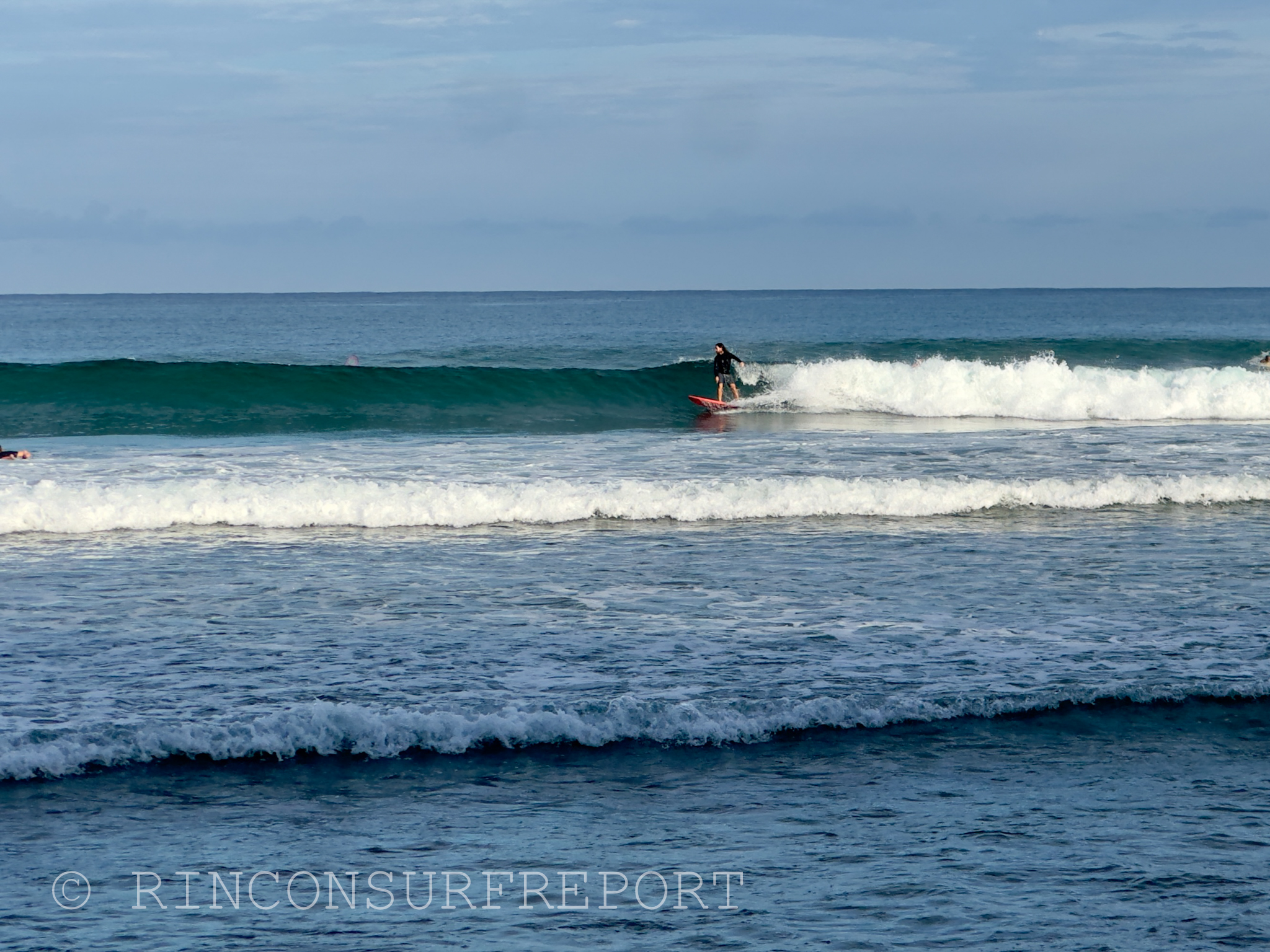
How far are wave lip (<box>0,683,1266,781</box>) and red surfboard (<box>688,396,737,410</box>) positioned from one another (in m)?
25.5

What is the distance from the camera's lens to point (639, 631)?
9.60 m

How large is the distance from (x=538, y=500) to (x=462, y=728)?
829cm

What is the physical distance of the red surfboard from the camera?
33.2 metres

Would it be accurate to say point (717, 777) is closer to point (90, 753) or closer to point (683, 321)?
point (90, 753)

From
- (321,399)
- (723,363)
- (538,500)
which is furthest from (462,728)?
(321,399)

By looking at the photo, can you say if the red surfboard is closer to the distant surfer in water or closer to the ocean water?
the distant surfer in water

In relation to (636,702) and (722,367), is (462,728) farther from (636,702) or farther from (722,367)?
(722,367)

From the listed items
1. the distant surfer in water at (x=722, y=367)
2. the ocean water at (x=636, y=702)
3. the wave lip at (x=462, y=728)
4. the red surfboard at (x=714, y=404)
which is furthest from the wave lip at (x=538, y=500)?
the red surfboard at (x=714, y=404)

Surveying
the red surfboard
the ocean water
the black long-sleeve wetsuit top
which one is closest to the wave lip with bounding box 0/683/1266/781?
the ocean water

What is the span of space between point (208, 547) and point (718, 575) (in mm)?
5511

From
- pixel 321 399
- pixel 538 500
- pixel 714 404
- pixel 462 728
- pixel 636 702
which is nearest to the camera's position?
pixel 462 728

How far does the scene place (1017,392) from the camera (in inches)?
1341

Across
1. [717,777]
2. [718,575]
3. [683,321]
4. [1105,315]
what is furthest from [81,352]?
[1105,315]

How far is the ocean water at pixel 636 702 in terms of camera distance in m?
5.37
